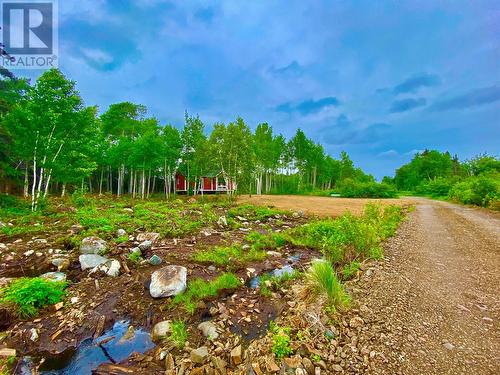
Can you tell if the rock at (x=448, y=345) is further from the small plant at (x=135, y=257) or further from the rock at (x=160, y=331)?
the small plant at (x=135, y=257)

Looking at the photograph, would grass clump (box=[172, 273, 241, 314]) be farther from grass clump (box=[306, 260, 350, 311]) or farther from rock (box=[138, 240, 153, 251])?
rock (box=[138, 240, 153, 251])

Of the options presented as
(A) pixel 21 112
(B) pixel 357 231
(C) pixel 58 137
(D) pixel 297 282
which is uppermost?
(A) pixel 21 112

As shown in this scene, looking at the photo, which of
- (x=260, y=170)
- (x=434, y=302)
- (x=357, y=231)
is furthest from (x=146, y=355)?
(x=260, y=170)

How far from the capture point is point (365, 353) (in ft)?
10.4

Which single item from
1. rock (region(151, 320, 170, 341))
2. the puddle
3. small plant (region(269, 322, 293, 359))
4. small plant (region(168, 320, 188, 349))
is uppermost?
small plant (region(269, 322, 293, 359))

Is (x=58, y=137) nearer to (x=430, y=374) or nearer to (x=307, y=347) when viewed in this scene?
(x=307, y=347)

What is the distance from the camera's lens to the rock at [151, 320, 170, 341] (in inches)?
155

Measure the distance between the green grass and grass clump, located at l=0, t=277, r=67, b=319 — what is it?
132 inches

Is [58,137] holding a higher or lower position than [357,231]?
higher

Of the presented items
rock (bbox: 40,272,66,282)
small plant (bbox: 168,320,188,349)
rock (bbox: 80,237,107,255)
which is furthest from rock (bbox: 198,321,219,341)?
rock (bbox: 80,237,107,255)

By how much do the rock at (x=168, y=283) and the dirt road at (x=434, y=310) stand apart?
3713mm

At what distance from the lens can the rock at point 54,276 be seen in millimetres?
5626

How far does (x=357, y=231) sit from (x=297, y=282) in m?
2.98

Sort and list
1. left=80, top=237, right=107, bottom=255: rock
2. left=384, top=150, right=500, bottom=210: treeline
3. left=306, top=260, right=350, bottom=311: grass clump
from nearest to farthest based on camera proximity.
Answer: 1. left=306, top=260, right=350, bottom=311: grass clump
2. left=80, top=237, right=107, bottom=255: rock
3. left=384, top=150, right=500, bottom=210: treeline
